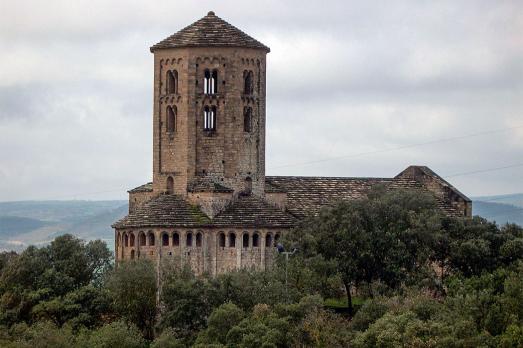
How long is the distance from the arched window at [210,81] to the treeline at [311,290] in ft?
37.4

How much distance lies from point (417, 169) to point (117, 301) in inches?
1159

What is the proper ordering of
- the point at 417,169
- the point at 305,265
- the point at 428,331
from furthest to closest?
1. the point at 417,169
2. the point at 305,265
3. the point at 428,331

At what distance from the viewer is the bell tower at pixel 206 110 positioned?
408 feet

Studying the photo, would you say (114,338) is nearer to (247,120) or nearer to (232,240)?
(232,240)

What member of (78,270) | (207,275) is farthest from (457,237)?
(78,270)

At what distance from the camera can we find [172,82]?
12588cm

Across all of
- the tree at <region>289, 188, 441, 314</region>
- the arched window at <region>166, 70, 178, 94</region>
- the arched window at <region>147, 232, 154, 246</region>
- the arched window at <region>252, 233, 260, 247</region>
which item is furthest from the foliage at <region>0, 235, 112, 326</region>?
the tree at <region>289, 188, 441, 314</region>

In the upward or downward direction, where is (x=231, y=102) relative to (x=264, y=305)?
upward

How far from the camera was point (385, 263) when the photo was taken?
119625 millimetres

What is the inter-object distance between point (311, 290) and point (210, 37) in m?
19.0

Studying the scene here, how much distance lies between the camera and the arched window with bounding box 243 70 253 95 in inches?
4948

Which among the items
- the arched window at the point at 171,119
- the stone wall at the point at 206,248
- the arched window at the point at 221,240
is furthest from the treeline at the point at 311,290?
the arched window at the point at 171,119

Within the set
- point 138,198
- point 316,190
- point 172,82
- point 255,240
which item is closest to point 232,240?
point 255,240

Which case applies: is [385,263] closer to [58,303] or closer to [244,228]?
[244,228]
